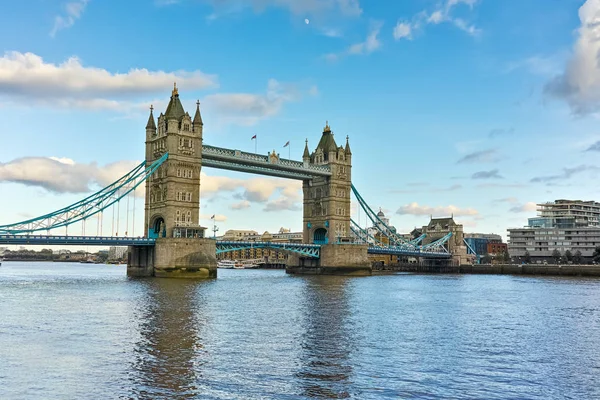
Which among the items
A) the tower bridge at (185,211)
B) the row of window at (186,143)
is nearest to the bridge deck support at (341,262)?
the tower bridge at (185,211)

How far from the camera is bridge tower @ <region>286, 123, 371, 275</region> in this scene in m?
100

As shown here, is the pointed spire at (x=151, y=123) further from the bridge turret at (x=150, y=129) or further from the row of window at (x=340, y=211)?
the row of window at (x=340, y=211)

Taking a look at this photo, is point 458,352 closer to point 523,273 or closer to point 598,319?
point 598,319

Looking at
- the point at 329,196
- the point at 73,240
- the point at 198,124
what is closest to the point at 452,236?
the point at 329,196

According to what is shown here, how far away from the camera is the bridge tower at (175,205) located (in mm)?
74688

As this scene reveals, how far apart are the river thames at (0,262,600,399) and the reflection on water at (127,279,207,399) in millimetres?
63

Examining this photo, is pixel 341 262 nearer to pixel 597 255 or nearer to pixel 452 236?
pixel 452 236

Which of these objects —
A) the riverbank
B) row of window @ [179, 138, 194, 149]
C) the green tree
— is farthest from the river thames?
the green tree

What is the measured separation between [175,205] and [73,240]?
45.6 ft

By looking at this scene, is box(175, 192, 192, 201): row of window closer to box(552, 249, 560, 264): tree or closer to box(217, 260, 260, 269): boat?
box(552, 249, 560, 264): tree

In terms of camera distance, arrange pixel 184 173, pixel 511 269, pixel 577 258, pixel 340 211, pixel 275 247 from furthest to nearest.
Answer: pixel 577 258 < pixel 511 269 < pixel 340 211 < pixel 275 247 < pixel 184 173

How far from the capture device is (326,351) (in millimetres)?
25016

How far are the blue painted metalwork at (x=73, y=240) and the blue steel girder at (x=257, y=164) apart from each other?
16.3 m

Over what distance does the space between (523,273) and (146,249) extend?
75890 mm
